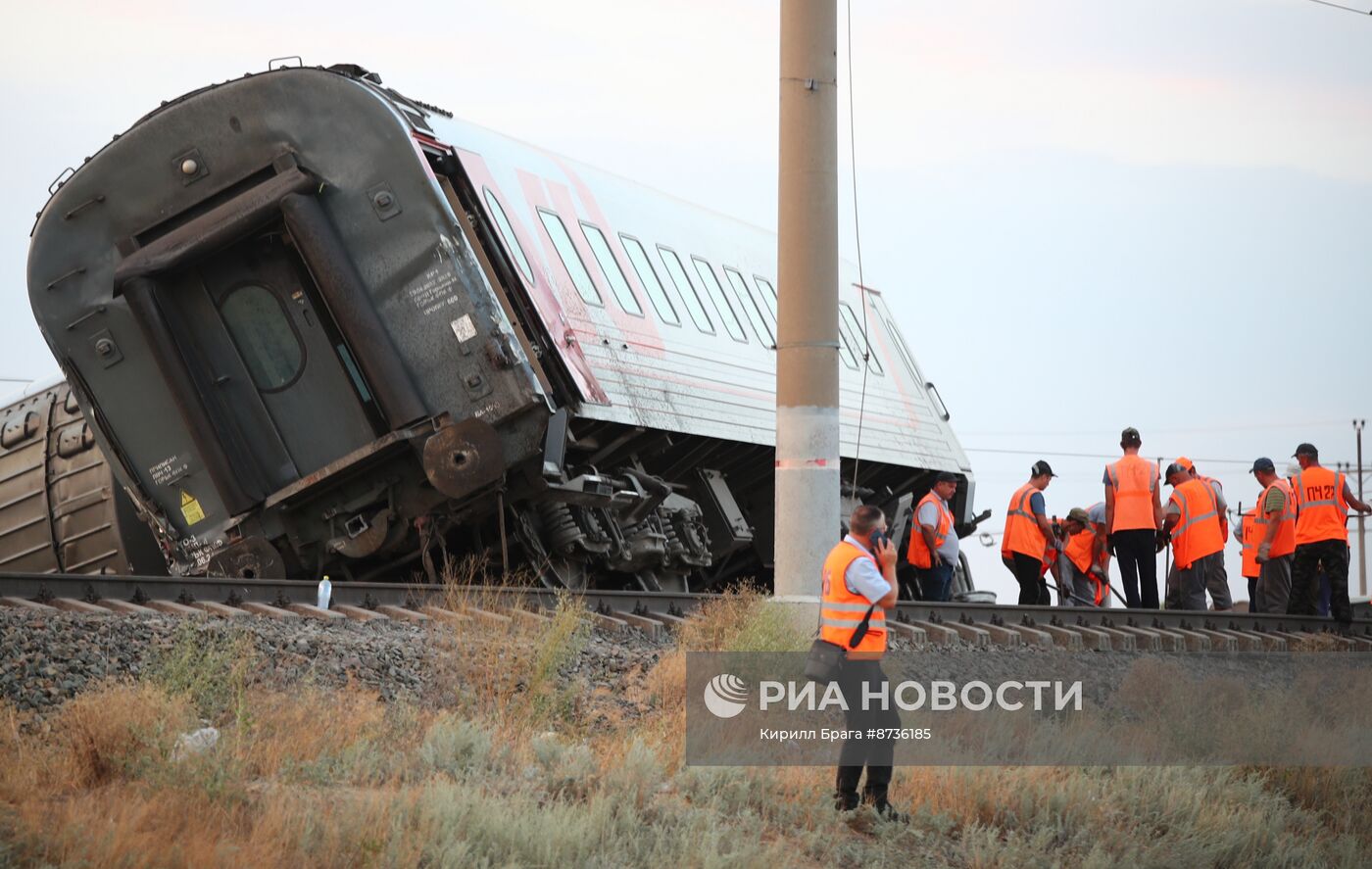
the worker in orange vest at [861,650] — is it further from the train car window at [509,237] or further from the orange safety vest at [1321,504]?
the orange safety vest at [1321,504]

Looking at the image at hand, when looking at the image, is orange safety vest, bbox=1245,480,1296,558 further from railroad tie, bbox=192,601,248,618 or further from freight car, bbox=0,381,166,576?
freight car, bbox=0,381,166,576

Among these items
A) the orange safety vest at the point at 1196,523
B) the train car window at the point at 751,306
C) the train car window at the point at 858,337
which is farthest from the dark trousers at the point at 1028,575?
the train car window at the point at 858,337

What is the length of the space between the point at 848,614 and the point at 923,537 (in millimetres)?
8115

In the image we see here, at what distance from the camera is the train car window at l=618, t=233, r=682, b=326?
1415 centimetres

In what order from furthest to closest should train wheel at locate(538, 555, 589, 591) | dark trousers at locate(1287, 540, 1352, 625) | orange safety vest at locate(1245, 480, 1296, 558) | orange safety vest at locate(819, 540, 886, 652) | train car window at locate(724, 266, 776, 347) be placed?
1. train car window at locate(724, 266, 776, 347)
2. orange safety vest at locate(1245, 480, 1296, 558)
3. dark trousers at locate(1287, 540, 1352, 625)
4. train wheel at locate(538, 555, 589, 591)
5. orange safety vest at locate(819, 540, 886, 652)

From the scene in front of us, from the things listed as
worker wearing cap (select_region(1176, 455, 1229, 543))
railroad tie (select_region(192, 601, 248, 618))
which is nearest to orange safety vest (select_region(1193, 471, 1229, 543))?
worker wearing cap (select_region(1176, 455, 1229, 543))

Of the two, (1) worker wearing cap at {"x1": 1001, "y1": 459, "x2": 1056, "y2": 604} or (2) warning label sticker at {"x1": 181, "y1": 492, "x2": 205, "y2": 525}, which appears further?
(1) worker wearing cap at {"x1": 1001, "y1": 459, "x2": 1056, "y2": 604}

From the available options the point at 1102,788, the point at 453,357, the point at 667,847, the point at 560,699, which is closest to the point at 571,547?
the point at 453,357

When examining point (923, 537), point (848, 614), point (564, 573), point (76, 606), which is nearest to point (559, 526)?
point (564, 573)

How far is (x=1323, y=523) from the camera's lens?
47.6 ft

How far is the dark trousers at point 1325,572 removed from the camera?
14.7m

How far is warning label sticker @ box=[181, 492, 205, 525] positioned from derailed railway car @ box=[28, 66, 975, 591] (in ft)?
0.05

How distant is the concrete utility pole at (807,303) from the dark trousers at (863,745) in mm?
3111

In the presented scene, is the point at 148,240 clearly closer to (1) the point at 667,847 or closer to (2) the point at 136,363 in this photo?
(2) the point at 136,363
